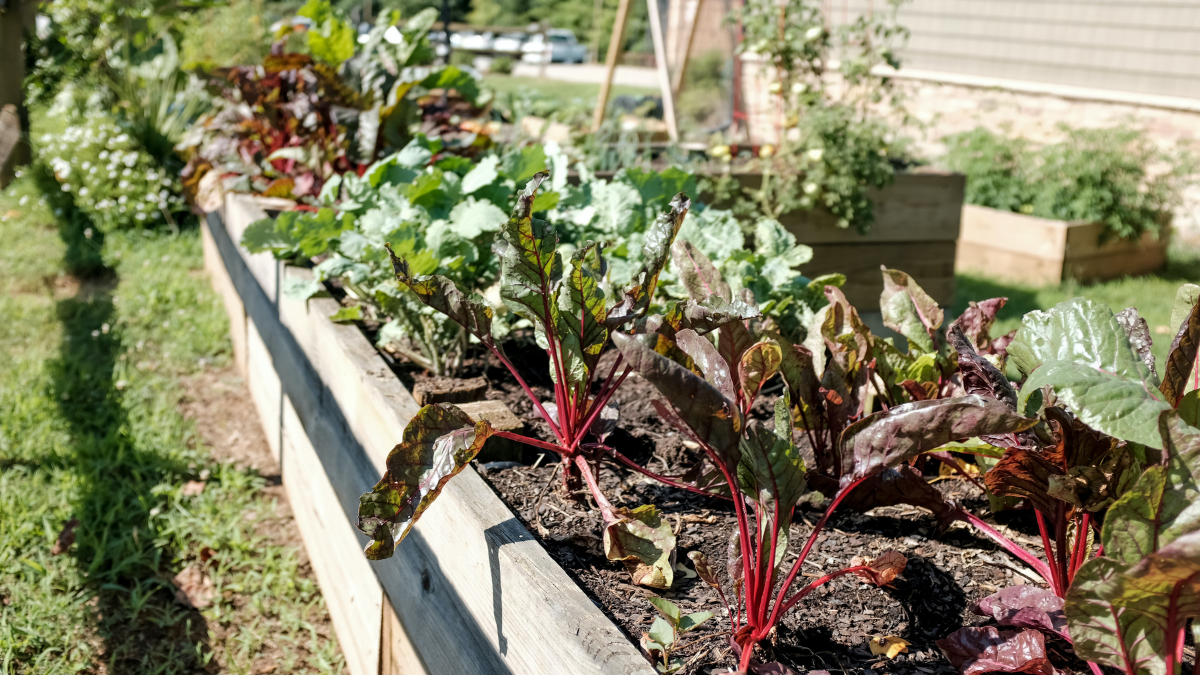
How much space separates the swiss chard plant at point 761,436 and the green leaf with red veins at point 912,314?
19.7 inches

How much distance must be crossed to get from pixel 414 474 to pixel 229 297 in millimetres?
3115

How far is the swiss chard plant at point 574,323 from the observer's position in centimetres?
126

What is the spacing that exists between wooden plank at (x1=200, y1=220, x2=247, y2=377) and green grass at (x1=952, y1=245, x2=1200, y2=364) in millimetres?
3427

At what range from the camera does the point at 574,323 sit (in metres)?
1.48

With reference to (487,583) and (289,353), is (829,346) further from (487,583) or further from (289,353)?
(289,353)

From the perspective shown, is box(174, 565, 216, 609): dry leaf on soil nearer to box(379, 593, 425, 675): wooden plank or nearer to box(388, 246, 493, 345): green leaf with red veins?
box(379, 593, 425, 675): wooden plank

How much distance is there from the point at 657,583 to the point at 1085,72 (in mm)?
7710

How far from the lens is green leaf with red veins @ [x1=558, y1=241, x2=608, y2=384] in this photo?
4.67ft

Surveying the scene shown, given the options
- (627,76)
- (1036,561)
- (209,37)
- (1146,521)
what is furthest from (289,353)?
(627,76)

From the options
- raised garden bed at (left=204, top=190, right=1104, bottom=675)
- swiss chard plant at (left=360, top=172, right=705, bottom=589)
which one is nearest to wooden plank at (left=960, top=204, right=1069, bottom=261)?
raised garden bed at (left=204, top=190, right=1104, bottom=675)

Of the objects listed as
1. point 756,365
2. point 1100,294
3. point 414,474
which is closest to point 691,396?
point 756,365

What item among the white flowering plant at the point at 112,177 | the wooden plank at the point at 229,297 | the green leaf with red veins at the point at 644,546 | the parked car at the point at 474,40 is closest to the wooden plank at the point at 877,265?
the wooden plank at the point at 229,297

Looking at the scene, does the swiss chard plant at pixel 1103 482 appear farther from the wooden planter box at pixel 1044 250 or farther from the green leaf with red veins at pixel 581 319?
the wooden planter box at pixel 1044 250

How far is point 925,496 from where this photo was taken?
134cm
